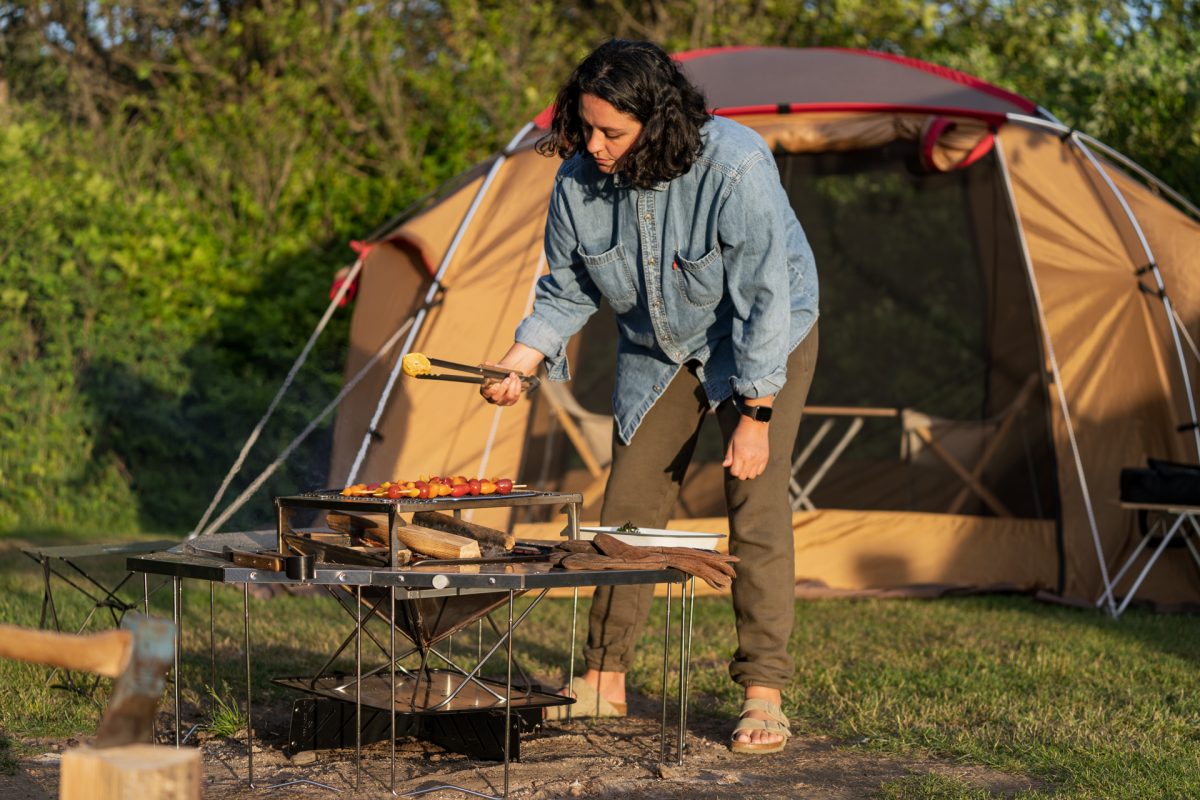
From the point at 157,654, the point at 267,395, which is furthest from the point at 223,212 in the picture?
the point at 157,654

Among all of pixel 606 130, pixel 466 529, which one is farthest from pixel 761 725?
pixel 606 130

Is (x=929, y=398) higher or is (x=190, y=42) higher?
(x=190, y=42)

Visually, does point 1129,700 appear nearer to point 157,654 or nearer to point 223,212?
point 157,654

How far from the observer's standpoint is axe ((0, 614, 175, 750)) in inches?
67.4

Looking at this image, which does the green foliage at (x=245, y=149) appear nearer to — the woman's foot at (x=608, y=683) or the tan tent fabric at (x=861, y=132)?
the tan tent fabric at (x=861, y=132)

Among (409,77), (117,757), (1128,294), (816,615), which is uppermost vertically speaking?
(409,77)

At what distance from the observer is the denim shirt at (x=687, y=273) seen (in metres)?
3.00

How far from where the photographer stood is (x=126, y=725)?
172 centimetres

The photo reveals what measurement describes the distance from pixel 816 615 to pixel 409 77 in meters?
4.63

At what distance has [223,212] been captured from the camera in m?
8.14

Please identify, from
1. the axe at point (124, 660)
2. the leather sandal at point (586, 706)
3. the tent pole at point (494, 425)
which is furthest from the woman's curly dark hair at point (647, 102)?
the tent pole at point (494, 425)

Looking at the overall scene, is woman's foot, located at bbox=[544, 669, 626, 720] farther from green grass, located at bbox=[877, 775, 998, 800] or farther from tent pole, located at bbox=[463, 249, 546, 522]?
tent pole, located at bbox=[463, 249, 546, 522]

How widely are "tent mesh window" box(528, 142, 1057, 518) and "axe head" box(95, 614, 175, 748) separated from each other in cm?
430

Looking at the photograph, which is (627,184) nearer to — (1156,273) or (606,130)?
(606,130)
